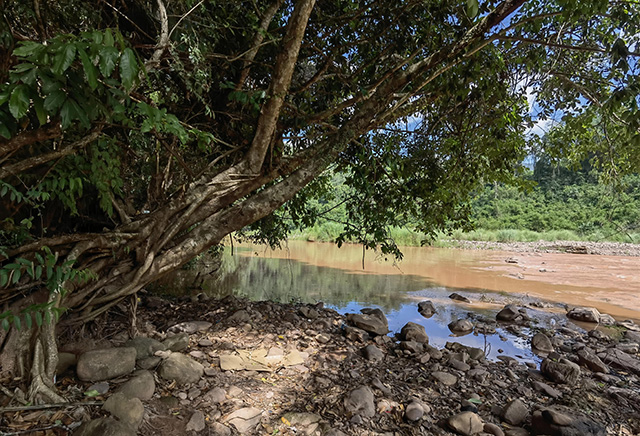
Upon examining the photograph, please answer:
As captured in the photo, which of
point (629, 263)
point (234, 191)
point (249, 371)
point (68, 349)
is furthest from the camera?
point (629, 263)

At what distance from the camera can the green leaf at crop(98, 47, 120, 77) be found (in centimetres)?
121

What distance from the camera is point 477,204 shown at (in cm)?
3173

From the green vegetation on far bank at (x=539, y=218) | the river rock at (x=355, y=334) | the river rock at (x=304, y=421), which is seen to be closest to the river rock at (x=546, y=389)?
the river rock at (x=355, y=334)

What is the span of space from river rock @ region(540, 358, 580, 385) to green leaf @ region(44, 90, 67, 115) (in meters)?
4.57

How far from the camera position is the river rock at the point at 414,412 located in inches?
98.2

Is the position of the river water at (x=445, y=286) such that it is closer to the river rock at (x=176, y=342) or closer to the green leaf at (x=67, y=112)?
the river rock at (x=176, y=342)

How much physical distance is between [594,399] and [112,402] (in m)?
3.95

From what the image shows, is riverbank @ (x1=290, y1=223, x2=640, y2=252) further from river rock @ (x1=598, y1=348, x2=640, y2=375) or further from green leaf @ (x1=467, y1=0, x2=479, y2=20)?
green leaf @ (x1=467, y1=0, x2=479, y2=20)

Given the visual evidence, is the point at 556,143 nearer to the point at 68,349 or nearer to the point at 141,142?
the point at 141,142

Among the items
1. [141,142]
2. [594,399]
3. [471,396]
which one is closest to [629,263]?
[594,399]

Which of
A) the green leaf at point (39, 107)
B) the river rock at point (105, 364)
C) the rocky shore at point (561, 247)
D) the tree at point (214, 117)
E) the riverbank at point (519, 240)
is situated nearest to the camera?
the green leaf at point (39, 107)

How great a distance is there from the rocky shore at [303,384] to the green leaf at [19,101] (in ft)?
5.18

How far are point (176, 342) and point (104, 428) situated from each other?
1.37 meters

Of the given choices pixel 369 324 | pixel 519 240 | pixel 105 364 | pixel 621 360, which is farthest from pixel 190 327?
pixel 519 240
